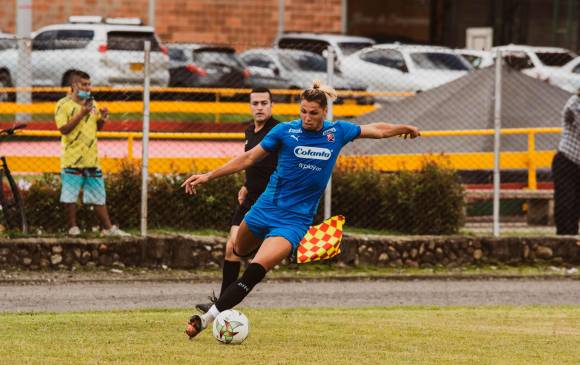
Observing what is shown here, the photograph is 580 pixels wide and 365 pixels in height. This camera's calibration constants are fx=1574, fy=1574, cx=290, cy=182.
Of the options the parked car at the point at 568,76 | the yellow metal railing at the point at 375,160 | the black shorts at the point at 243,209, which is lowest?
the parked car at the point at 568,76

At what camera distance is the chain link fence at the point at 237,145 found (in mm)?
16422

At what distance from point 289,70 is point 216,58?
1.61 meters

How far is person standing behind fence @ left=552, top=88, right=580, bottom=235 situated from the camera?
17250 mm

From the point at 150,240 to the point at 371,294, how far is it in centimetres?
246

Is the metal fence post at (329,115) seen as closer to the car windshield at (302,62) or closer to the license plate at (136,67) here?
the license plate at (136,67)

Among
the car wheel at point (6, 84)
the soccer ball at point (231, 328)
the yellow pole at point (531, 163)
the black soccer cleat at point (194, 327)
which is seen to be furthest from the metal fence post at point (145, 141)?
the yellow pole at point (531, 163)

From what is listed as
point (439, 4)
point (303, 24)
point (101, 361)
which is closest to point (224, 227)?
point (101, 361)

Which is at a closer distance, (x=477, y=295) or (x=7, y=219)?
(x=477, y=295)

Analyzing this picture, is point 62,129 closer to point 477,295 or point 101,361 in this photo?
point 477,295

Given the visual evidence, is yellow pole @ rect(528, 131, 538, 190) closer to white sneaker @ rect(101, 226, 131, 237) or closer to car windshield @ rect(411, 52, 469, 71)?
white sneaker @ rect(101, 226, 131, 237)

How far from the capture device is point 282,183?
10.4 metres

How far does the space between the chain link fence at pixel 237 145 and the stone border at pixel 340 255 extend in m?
0.49

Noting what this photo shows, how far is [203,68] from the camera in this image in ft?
98.1

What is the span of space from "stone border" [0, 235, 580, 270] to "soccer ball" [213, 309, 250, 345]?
572cm
